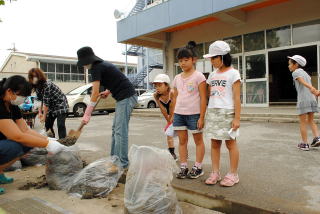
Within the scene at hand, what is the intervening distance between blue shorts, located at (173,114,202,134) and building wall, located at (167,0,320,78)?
8.95 metres

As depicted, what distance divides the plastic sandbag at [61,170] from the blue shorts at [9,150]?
0.36 meters

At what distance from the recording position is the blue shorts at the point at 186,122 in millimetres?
3111

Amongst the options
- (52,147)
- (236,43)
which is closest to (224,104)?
(52,147)

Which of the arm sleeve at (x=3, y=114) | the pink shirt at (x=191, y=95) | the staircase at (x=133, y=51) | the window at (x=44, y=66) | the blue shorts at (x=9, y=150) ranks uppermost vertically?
the staircase at (x=133, y=51)

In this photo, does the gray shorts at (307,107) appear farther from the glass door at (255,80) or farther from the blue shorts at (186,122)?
the glass door at (255,80)

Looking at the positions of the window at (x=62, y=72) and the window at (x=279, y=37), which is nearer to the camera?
the window at (x=279, y=37)

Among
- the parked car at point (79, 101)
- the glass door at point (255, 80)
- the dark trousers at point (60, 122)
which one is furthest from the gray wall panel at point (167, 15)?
the dark trousers at point (60, 122)

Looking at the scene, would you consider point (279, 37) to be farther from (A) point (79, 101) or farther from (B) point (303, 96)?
(A) point (79, 101)

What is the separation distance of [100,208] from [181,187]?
854 mm

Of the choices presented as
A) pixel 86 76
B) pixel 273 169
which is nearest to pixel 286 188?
pixel 273 169

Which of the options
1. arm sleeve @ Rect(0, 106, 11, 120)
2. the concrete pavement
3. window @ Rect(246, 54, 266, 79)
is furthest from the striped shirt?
window @ Rect(246, 54, 266, 79)

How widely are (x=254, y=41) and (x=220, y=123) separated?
9749 mm

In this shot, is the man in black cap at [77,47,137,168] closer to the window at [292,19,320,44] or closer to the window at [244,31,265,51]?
the window at [292,19,320,44]

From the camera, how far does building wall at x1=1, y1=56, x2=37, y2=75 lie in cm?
2730
